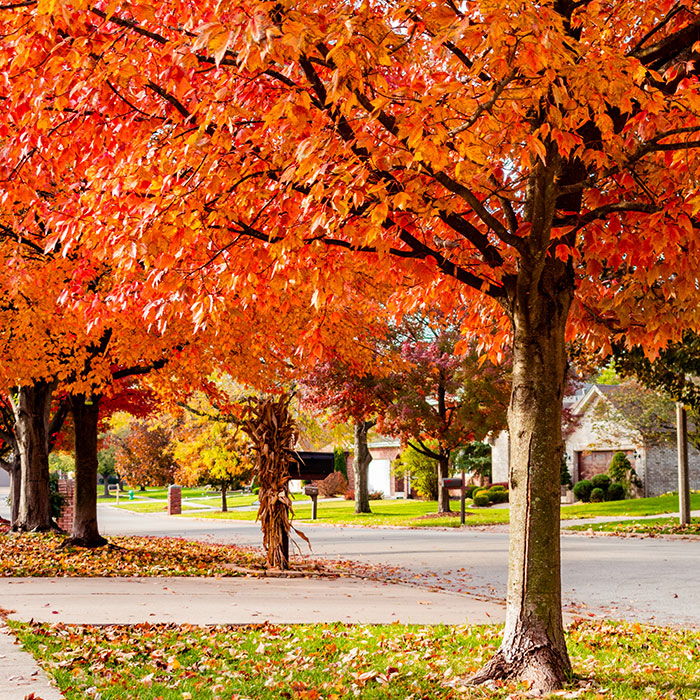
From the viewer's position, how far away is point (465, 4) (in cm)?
586

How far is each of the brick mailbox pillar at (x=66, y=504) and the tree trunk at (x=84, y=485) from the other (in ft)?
37.7

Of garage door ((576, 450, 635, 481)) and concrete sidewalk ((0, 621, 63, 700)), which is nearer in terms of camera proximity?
concrete sidewalk ((0, 621, 63, 700))

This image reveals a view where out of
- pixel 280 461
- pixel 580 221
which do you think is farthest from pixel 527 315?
pixel 280 461

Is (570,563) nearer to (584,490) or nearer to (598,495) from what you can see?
(598,495)

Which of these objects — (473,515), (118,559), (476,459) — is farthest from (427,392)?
(476,459)

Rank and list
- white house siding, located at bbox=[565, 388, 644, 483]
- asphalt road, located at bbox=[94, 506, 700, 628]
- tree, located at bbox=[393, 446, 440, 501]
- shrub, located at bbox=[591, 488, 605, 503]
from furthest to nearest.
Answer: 1. white house siding, located at bbox=[565, 388, 644, 483]
2. tree, located at bbox=[393, 446, 440, 501]
3. shrub, located at bbox=[591, 488, 605, 503]
4. asphalt road, located at bbox=[94, 506, 700, 628]

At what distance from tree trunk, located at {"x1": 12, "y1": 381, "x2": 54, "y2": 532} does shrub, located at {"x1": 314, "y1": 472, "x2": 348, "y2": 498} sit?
3490 cm

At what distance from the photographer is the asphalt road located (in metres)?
10.7

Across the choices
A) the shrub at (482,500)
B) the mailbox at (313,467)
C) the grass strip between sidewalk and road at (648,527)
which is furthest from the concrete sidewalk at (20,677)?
the shrub at (482,500)

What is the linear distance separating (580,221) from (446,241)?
3.83ft

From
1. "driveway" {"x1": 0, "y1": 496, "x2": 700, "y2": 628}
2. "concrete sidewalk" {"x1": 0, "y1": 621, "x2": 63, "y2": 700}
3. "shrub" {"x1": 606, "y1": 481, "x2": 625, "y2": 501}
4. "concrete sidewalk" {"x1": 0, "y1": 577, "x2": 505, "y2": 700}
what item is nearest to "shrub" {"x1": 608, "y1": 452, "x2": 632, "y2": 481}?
"shrub" {"x1": 606, "y1": 481, "x2": 625, "y2": 501}

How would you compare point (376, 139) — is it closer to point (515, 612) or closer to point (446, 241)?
point (446, 241)

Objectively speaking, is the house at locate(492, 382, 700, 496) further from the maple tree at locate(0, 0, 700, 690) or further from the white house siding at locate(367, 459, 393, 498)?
the maple tree at locate(0, 0, 700, 690)

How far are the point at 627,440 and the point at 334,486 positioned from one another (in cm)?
2103
